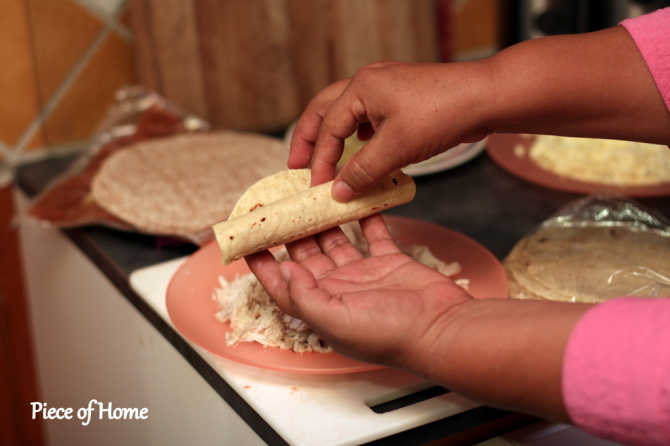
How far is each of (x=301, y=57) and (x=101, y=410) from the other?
1.21 meters

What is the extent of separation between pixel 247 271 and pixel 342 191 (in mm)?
301

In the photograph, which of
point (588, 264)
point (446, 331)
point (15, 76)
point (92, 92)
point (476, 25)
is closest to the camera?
point (446, 331)

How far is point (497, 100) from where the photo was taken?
96 centimetres

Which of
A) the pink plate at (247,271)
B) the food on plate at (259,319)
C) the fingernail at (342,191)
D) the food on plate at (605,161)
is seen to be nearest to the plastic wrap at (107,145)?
the pink plate at (247,271)

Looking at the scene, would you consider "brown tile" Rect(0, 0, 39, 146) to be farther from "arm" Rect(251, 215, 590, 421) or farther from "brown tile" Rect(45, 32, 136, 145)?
"arm" Rect(251, 215, 590, 421)

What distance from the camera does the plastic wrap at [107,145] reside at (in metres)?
1.50

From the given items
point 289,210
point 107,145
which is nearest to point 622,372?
point 289,210

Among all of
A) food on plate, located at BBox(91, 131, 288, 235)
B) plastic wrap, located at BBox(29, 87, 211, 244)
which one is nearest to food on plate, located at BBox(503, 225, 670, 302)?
food on plate, located at BBox(91, 131, 288, 235)

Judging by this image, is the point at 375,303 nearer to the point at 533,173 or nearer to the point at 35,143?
the point at 533,173

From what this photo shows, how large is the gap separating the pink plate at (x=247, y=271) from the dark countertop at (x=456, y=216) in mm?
77

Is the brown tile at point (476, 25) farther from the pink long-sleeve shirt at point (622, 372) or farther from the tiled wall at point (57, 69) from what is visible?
the pink long-sleeve shirt at point (622, 372)

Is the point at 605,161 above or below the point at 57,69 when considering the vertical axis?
below

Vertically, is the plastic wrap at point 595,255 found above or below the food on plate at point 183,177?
below

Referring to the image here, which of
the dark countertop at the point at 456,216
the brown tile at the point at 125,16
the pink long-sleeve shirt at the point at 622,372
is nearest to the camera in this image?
the pink long-sleeve shirt at the point at 622,372
